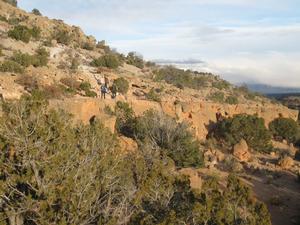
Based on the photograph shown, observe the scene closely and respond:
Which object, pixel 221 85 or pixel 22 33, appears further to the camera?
pixel 221 85

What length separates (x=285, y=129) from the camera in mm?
37156

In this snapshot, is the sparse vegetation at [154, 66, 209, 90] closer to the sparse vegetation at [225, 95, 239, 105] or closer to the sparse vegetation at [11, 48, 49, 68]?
the sparse vegetation at [225, 95, 239, 105]

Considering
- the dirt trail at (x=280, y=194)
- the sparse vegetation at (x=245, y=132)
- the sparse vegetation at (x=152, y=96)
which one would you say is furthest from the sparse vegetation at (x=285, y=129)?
the dirt trail at (x=280, y=194)

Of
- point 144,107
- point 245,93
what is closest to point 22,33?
point 144,107

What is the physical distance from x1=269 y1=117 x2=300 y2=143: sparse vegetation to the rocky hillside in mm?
98

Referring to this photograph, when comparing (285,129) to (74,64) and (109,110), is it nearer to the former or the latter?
(109,110)

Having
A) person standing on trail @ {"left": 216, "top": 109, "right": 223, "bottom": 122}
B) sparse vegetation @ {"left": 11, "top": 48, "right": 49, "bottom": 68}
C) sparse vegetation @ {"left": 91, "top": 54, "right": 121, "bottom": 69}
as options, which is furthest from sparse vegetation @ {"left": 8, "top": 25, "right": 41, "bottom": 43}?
person standing on trail @ {"left": 216, "top": 109, "right": 223, "bottom": 122}

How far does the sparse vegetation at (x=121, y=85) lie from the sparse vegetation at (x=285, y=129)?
11197 millimetres

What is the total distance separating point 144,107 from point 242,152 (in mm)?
6860

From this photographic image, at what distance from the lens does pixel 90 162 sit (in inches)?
543

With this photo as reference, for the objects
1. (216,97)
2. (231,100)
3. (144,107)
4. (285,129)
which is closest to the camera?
(144,107)

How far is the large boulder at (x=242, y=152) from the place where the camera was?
3019 cm

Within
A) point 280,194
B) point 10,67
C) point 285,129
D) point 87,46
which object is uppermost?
point 87,46

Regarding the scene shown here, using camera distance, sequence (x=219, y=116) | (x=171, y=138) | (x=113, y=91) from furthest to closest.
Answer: (x=219, y=116)
(x=113, y=91)
(x=171, y=138)
